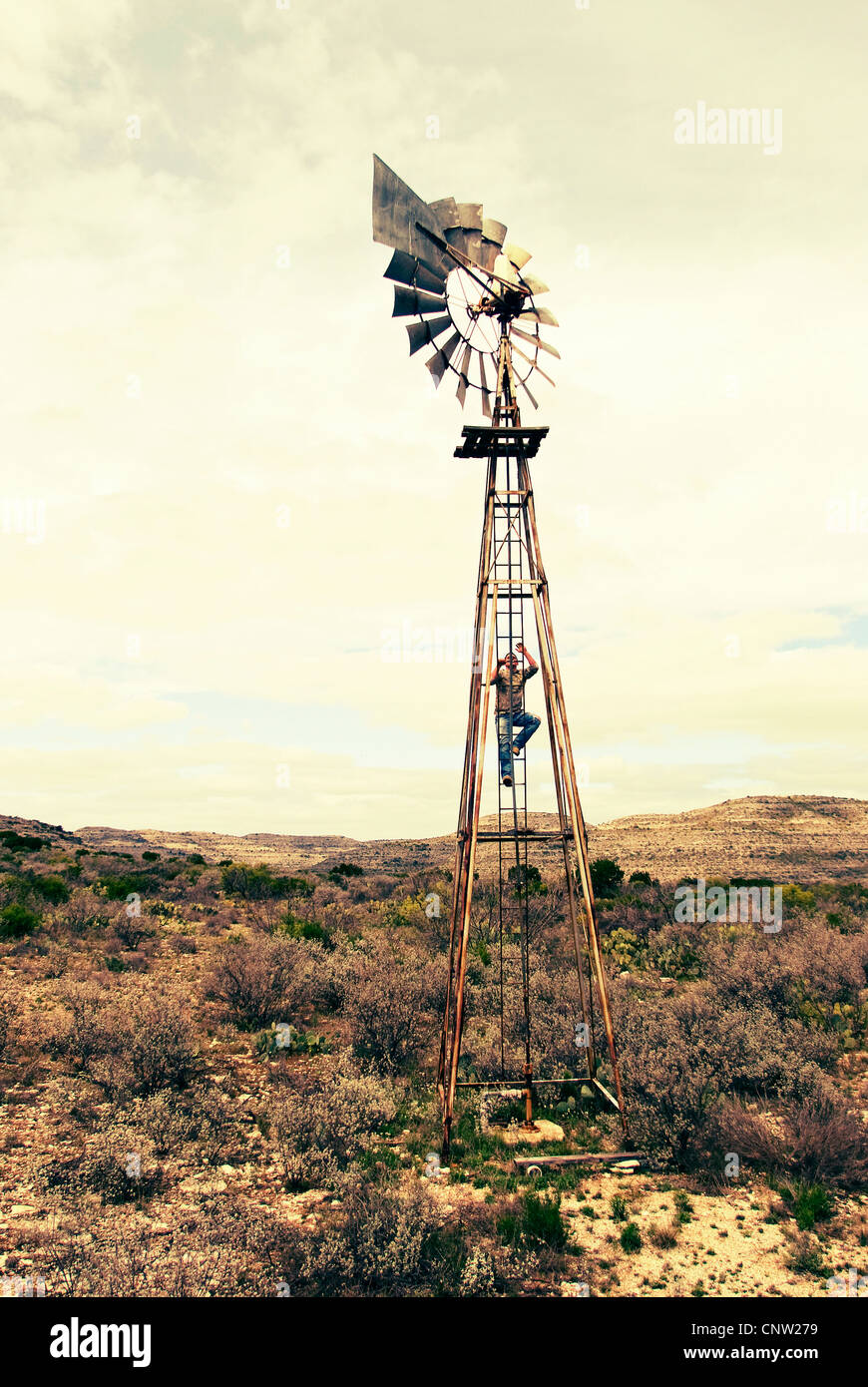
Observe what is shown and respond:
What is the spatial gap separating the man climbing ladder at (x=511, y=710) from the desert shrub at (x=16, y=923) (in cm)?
1428

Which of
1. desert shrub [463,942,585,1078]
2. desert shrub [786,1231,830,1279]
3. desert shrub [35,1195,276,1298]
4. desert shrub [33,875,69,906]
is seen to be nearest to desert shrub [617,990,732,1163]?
desert shrub [463,942,585,1078]

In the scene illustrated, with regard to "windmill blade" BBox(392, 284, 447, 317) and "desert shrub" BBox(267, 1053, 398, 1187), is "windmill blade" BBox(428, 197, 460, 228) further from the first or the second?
"desert shrub" BBox(267, 1053, 398, 1187)

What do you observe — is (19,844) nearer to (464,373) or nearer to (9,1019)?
(9,1019)

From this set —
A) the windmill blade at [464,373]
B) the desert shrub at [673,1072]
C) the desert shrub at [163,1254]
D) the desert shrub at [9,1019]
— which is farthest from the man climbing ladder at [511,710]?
the desert shrub at [9,1019]

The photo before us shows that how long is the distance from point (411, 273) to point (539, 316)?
2.13 m

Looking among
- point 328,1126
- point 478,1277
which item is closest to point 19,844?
point 328,1126

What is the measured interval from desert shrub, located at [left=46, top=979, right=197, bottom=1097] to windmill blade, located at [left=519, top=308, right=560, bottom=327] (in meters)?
11.8

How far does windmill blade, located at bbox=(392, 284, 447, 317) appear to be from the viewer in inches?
371

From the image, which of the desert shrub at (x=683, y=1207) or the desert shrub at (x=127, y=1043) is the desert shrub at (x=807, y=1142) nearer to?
the desert shrub at (x=683, y=1207)

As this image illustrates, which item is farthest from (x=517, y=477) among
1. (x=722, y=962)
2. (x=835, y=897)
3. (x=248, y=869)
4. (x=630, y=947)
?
(x=835, y=897)

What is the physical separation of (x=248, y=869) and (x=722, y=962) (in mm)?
19687

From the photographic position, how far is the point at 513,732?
9.73 meters

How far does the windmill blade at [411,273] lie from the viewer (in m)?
9.02
